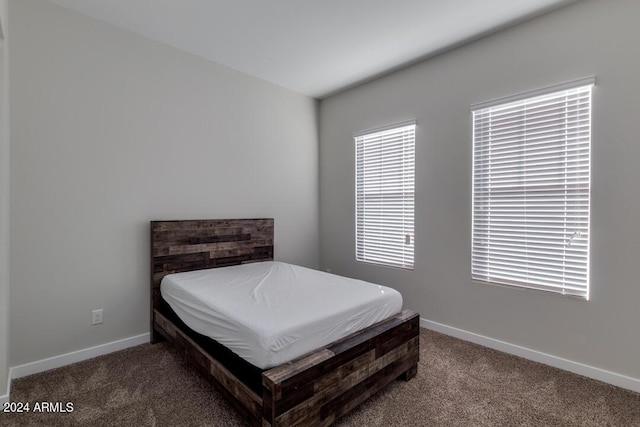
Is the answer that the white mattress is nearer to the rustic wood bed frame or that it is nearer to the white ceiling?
the rustic wood bed frame

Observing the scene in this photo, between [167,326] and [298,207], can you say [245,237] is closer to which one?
[298,207]

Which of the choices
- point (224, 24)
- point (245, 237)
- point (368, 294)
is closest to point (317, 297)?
point (368, 294)

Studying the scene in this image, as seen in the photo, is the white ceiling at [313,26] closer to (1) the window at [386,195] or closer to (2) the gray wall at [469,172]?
(2) the gray wall at [469,172]

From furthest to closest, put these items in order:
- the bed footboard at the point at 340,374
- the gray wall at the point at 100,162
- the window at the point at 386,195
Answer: the window at the point at 386,195 → the gray wall at the point at 100,162 → the bed footboard at the point at 340,374

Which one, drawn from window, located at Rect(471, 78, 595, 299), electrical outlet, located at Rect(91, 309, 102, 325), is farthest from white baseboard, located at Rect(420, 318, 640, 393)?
electrical outlet, located at Rect(91, 309, 102, 325)

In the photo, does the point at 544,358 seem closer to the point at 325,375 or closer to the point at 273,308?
the point at 325,375

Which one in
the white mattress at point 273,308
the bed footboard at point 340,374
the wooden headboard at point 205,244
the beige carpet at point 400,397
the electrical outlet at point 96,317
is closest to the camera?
the bed footboard at point 340,374

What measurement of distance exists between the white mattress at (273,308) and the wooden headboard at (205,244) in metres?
0.16

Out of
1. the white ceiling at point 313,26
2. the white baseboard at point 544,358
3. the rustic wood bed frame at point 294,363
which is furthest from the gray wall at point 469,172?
the rustic wood bed frame at point 294,363

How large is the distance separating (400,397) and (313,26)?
2.91 meters

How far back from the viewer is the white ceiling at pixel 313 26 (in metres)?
2.33

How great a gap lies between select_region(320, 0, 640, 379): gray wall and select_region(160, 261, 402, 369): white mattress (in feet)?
3.43

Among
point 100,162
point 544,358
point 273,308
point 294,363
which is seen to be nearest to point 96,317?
point 100,162

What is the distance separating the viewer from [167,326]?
97.8 inches
